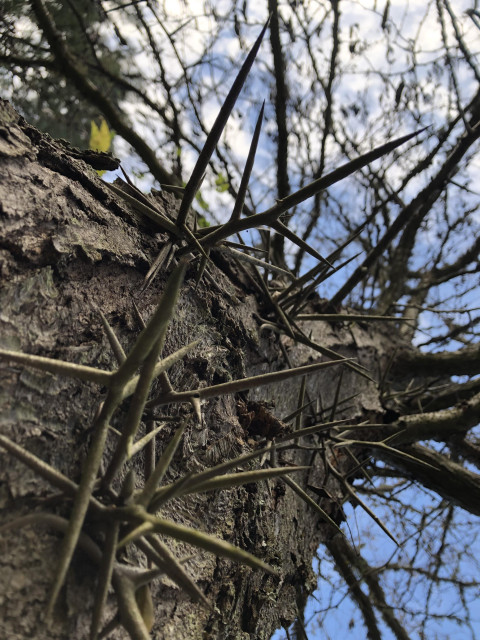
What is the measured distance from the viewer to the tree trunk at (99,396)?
0.54 meters

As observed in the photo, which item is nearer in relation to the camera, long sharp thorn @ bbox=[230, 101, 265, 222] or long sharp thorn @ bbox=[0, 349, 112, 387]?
long sharp thorn @ bbox=[0, 349, 112, 387]

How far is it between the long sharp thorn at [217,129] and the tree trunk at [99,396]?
7.1 inches

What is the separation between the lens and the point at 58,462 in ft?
2.02

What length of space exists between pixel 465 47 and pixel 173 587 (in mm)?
2600

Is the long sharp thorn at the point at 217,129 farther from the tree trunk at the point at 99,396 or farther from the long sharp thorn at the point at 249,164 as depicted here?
the tree trunk at the point at 99,396

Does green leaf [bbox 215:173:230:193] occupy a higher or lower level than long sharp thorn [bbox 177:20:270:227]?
higher

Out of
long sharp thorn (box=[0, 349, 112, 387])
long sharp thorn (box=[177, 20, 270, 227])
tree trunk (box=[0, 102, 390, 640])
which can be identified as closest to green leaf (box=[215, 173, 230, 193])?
tree trunk (box=[0, 102, 390, 640])

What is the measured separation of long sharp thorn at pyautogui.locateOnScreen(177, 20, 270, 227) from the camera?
22.2 inches

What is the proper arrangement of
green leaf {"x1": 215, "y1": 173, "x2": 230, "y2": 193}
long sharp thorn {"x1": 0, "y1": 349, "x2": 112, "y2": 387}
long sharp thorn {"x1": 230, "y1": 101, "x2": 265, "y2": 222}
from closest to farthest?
long sharp thorn {"x1": 0, "y1": 349, "x2": 112, "y2": 387} → long sharp thorn {"x1": 230, "y1": 101, "x2": 265, "y2": 222} → green leaf {"x1": 215, "y1": 173, "x2": 230, "y2": 193}

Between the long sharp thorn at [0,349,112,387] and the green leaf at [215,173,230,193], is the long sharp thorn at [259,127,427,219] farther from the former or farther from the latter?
the green leaf at [215,173,230,193]

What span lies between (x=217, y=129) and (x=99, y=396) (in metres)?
0.42

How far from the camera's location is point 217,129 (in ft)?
2.06

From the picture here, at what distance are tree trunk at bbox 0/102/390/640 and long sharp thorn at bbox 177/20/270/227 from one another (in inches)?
7.1

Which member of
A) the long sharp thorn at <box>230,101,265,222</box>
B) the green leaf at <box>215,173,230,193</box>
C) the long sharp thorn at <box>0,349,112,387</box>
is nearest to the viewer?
the long sharp thorn at <box>0,349,112,387</box>
